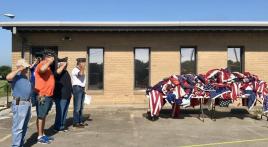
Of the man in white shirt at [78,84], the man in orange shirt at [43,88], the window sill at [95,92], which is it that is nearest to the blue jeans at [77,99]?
the man in white shirt at [78,84]

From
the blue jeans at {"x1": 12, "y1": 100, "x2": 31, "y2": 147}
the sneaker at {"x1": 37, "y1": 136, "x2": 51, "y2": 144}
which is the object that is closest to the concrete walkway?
the sneaker at {"x1": 37, "y1": 136, "x2": 51, "y2": 144}

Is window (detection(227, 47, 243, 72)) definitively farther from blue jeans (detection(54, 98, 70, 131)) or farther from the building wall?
blue jeans (detection(54, 98, 70, 131))

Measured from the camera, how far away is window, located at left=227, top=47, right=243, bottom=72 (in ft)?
58.8

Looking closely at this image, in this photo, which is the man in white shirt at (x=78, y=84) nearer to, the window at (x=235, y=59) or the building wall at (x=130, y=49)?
the building wall at (x=130, y=49)

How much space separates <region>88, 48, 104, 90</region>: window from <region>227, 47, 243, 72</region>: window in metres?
4.92

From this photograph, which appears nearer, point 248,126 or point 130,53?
point 248,126

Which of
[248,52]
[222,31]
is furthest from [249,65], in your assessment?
[222,31]

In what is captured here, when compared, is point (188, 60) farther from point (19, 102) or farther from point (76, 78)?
point (19, 102)

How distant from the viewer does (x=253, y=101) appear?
13.5 m

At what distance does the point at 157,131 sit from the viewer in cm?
1148

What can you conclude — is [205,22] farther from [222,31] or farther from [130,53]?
[130,53]

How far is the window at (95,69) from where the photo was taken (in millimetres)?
17688

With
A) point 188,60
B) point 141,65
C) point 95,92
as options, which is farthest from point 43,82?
point 188,60

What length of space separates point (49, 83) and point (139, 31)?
806cm
